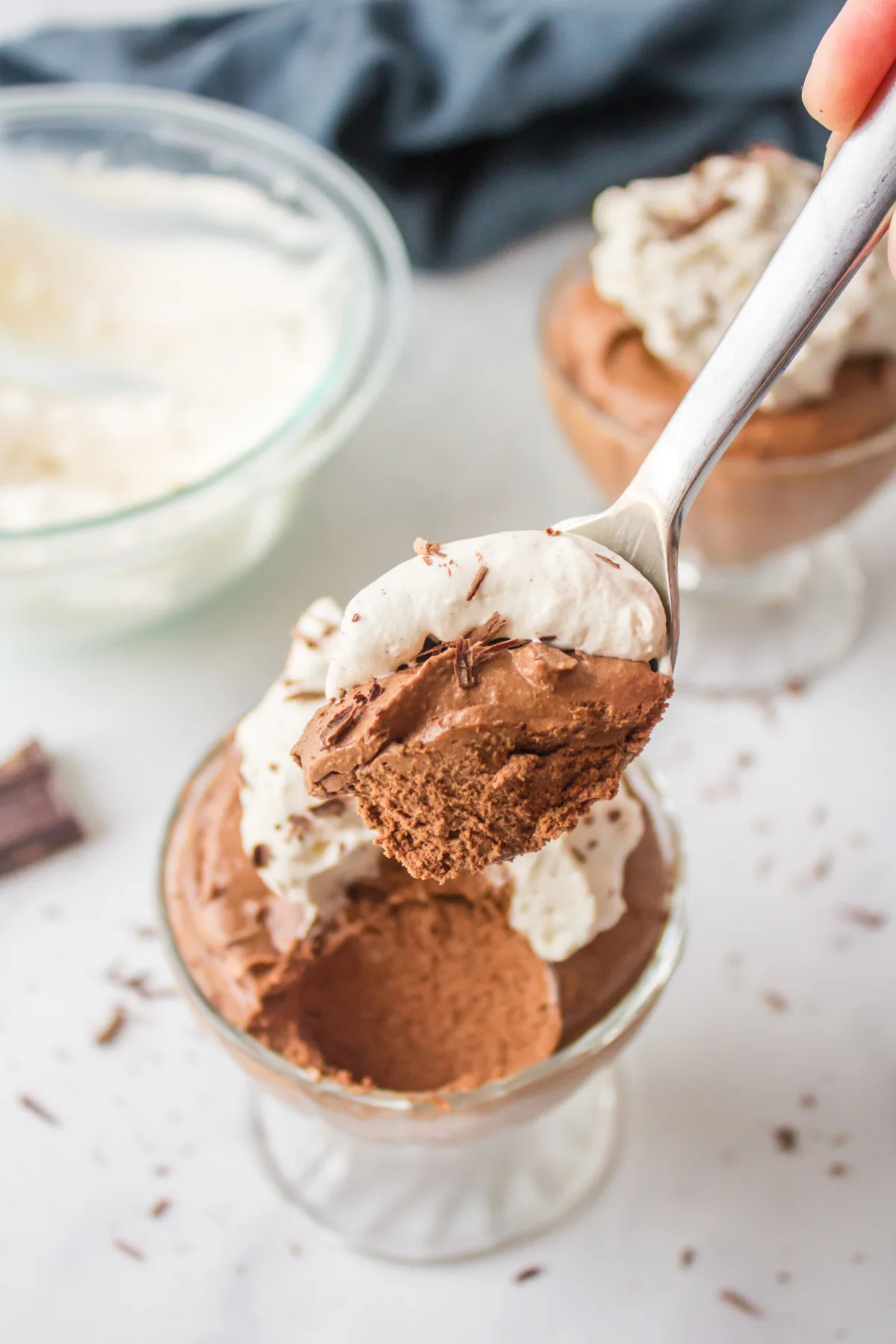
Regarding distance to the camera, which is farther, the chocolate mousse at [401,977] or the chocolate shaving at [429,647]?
the chocolate mousse at [401,977]

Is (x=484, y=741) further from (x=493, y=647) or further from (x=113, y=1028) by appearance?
(x=113, y=1028)

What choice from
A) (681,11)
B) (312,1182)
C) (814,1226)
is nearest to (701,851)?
(814,1226)

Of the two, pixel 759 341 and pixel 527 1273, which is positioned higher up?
pixel 759 341

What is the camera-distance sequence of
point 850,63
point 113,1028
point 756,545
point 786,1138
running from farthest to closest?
point 756,545 → point 113,1028 → point 786,1138 → point 850,63

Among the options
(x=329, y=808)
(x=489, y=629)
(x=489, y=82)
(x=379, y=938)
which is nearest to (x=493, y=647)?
(x=489, y=629)

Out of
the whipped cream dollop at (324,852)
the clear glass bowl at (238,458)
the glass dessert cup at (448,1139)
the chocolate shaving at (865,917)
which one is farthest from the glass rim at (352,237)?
the chocolate shaving at (865,917)

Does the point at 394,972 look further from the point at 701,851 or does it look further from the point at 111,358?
the point at 111,358

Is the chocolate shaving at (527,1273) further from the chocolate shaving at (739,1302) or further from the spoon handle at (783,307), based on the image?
→ the spoon handle at (783,307)

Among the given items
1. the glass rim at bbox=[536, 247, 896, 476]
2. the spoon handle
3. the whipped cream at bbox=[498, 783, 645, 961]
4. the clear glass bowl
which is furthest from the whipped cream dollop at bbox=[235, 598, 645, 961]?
the glass rim at bbox=[536, 247, 896, 476]
